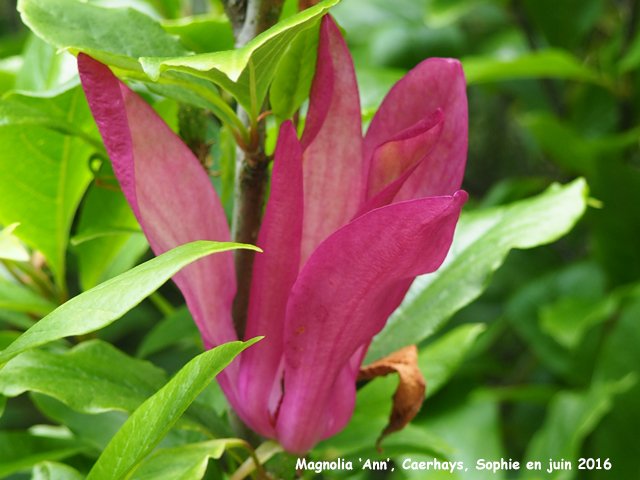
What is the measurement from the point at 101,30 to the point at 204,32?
0.14 m

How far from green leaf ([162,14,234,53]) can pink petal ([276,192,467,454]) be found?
0.25 metres

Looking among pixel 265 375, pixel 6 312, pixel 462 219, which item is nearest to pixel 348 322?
pixel 265 375

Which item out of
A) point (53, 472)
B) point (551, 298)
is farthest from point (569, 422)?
point (53, 472)

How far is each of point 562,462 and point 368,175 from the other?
1.70 ft

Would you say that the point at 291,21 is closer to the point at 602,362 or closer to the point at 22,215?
the point at 22,215

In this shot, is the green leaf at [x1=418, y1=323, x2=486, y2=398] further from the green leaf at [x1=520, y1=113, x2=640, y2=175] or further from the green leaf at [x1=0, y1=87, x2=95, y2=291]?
the green leaf at [x1=520, y1=113, x2=640, y2=175]

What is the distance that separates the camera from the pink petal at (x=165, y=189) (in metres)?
0.27

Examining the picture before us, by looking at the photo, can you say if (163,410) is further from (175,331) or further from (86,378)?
(175,331)

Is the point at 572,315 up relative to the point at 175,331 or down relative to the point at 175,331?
down

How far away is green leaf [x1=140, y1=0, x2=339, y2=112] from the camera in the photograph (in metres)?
0.23

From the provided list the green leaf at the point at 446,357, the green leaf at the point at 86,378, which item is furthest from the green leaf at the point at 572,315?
the green leaf at the point at 86,378

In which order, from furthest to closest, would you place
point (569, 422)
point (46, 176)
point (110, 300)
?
point (569, 422)
point (46, 176)
point (110, 300)

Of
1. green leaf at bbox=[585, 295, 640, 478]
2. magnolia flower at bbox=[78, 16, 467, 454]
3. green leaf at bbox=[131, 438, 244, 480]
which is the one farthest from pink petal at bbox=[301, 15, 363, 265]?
green leaf at bbox=[585, 295, 640, 478]

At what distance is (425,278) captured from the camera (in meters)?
0.47
